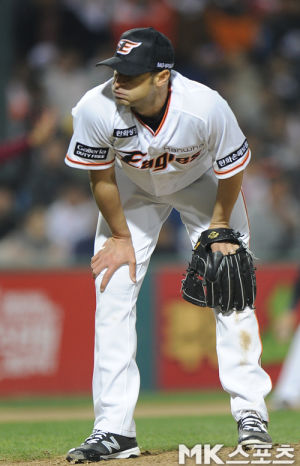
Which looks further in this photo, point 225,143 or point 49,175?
point 49,175

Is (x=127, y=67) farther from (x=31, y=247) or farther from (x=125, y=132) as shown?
(x=31, y=247)

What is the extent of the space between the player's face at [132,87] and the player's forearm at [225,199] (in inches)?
22.9

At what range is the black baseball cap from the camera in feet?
12.8

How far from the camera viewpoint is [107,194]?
4.25m

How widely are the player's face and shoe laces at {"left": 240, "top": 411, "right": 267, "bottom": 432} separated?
61.9 inches

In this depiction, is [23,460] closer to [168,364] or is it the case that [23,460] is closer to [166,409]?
[166,409]

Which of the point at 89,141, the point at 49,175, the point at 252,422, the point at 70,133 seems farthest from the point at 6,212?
the point at 252,422

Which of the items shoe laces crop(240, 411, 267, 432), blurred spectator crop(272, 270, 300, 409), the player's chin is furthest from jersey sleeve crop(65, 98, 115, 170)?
blurred spectator crop(272, 270, 300, 409)

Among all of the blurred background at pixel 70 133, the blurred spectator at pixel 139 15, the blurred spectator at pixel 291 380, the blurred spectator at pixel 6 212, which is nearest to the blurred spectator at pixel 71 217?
the blurred background at pixel 70 133

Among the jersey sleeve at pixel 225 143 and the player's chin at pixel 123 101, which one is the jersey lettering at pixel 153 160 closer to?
the jersey sleeve at pixel 225 143

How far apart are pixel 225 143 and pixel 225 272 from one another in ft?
2.08

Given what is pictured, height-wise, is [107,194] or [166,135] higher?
[166,135]

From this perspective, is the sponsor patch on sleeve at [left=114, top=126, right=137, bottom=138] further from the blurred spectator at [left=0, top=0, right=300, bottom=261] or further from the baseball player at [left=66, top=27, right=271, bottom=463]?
the blurred spectator at [left=0, top=0, right=300, bottom=261]

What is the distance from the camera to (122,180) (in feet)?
14.6
